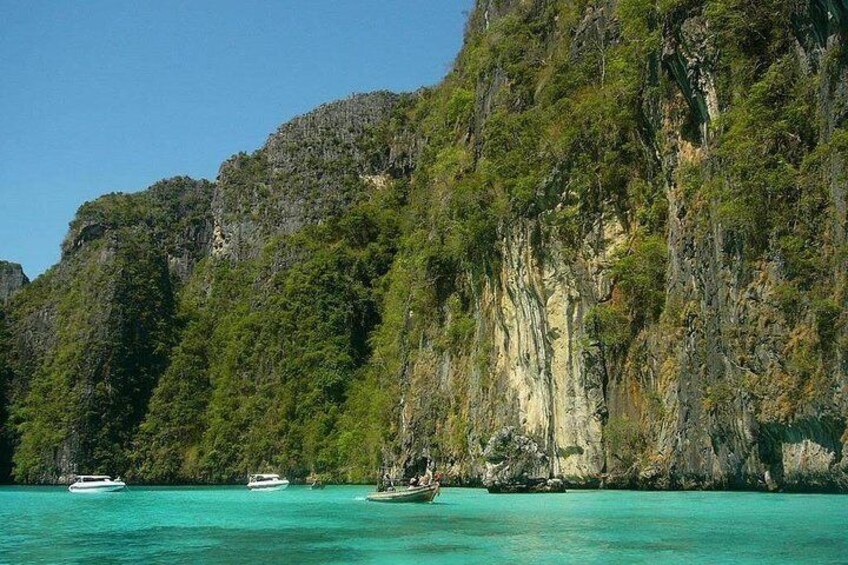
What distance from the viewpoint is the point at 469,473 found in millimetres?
41531

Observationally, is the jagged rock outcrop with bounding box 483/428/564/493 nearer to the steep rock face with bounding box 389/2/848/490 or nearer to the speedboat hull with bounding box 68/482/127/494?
Answer: the steep rock face with bounding box 389/2/848/490

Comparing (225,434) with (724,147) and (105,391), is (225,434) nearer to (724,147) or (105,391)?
(105,391)

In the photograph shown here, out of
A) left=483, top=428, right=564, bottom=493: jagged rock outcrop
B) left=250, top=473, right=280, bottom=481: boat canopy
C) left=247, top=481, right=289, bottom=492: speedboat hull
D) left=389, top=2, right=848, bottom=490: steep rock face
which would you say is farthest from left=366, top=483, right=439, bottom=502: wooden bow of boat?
left=250, top=473, right=280, bottom=481: boat canopy

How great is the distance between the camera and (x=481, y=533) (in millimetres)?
18766

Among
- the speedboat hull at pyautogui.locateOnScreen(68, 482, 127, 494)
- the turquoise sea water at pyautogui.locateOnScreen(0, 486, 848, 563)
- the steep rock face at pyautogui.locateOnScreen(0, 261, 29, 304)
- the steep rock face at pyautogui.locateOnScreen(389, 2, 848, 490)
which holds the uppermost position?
the steep rock face at pyautogui.locateOnScreen(0, 261, 29, 304)

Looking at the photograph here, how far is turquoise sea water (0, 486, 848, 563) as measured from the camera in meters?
15.2

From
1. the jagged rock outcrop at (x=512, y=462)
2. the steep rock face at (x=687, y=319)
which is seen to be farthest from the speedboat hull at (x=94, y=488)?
the jagged rock outcrop at (x=512, y=462)

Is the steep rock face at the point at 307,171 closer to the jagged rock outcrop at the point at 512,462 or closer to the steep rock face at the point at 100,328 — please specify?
the steep rock face at the point at 100,328

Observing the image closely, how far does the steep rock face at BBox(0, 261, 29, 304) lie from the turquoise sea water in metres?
85.0

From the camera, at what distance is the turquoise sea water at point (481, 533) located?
1523 centimetres

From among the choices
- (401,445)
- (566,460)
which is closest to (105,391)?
(401,445)

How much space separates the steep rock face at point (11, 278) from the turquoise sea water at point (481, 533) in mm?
85010

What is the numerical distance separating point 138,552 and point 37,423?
2641 inches

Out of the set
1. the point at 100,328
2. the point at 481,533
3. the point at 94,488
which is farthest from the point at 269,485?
the point at 100,328
